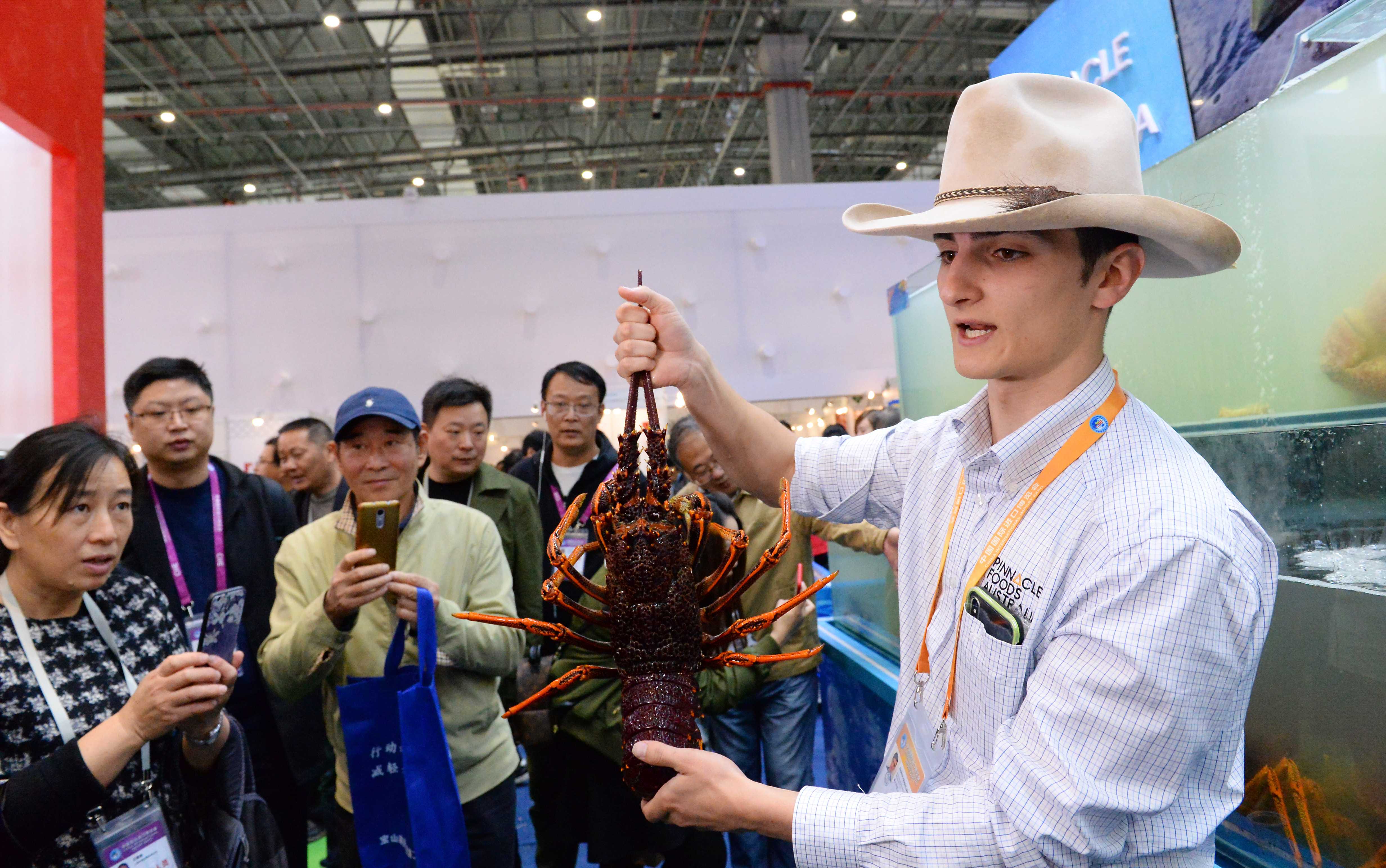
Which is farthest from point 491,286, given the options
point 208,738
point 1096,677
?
point 1096,677

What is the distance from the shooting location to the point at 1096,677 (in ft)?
3.25

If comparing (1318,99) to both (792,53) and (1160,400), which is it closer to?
(1160,400)

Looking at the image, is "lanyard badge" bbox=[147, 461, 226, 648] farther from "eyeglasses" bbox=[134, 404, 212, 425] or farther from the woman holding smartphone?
the woman holding smartphone

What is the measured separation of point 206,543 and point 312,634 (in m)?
0.94

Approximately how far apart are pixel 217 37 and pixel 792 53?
6848 millimetres

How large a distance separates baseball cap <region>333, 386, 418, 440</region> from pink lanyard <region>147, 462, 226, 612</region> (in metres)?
0.68

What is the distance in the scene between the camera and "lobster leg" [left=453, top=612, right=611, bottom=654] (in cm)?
157

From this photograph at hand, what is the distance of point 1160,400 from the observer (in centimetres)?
207

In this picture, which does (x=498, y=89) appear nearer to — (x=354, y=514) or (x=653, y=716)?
(x=354, y=514)

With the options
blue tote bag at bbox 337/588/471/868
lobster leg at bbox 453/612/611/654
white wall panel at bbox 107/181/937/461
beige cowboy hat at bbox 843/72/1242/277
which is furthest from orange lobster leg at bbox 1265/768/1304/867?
white wall panel at bbox 107/181/937/461

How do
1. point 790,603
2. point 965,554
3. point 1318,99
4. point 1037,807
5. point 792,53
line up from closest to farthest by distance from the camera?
point 1037,807 < point 965,554 < point 1318,99 < point 790,603 < point 792,53

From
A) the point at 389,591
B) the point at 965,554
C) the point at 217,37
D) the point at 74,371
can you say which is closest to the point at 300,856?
the point at 389,591

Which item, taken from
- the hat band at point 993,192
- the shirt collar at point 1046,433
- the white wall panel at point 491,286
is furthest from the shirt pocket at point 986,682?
the white wall panel at point 491,286

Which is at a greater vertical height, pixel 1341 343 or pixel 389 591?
pixel 1341 343
